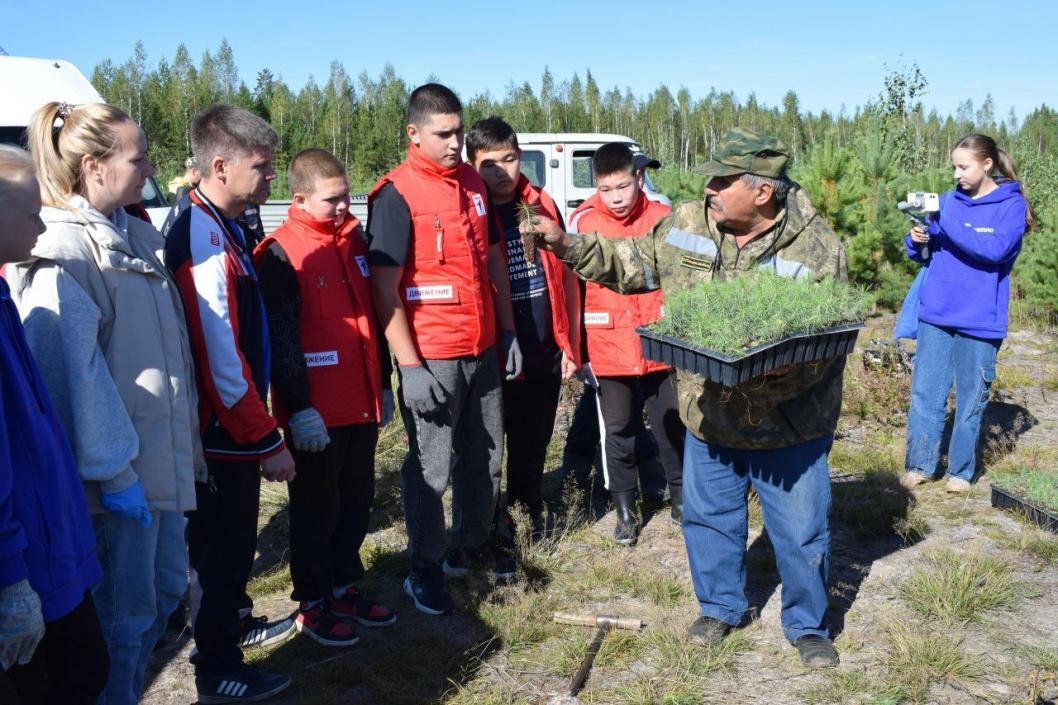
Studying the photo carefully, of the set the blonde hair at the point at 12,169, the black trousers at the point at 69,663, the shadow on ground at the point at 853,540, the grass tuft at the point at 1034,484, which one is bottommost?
the shadow on ground at the point at 853,540

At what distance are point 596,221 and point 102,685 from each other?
10.8 feet

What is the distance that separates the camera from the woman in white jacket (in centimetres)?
226

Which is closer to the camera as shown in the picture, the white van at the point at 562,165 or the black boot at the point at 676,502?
the black boot at the point at 676,502

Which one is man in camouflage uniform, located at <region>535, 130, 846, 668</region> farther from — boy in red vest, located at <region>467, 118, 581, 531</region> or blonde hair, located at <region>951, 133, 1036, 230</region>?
blonde hair, located at <region>951, 133, 1036, 230</region>

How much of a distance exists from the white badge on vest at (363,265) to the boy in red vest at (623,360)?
4.85 ft

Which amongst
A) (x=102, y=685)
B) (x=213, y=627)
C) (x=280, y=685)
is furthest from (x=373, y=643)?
(x=102, y=685)

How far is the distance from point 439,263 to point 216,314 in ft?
3.58

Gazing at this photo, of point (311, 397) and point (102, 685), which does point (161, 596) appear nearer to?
point (102, 685)

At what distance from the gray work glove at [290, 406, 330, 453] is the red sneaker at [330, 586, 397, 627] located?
89 cm

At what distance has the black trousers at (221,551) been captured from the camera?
309 centimetres

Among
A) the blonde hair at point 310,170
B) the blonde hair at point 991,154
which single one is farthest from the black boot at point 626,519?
the blonde hair at point 991,154

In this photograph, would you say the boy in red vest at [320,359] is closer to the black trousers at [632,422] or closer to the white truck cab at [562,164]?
the black trousers at [632,422]

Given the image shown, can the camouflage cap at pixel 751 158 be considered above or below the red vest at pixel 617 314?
above

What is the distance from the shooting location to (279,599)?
4164mm
